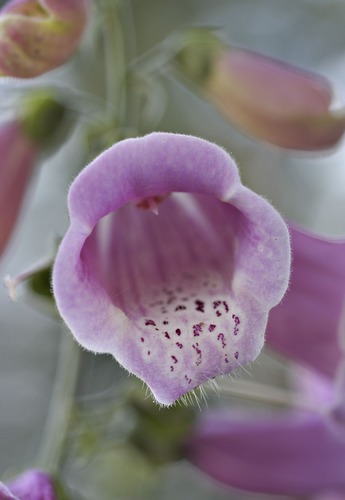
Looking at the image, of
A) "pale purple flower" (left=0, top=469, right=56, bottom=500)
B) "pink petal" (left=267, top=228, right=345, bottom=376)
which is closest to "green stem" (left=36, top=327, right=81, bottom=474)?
"pale purple flower" (left=0, top=469, right=56, bottom=500)

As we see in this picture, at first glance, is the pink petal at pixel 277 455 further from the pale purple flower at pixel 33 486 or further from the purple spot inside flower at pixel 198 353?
the purple spot inside flower at pixel 198 353

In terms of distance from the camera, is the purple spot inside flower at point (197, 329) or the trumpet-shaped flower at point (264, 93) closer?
the purple spot inside flower at point (197, 329)

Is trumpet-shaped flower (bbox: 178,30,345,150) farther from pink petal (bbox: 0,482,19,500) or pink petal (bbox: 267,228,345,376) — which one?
pink petal (bbox: 0,482,19,500)

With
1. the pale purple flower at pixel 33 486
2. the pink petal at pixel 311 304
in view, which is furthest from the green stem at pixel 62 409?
the pink petal at pixel 311 304

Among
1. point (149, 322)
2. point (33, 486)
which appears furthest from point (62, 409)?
point (149, 322)

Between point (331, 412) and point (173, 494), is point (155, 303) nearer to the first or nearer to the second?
point (331, 412)

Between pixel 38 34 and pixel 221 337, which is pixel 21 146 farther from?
pixel 221 337
